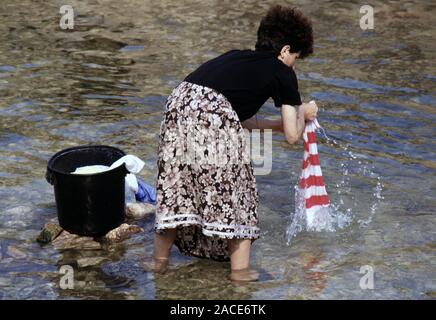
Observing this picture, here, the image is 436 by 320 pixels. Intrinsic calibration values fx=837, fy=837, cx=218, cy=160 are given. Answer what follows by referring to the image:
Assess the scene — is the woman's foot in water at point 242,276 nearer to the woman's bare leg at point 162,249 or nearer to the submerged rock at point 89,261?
the woman's bare leg at point 162,249

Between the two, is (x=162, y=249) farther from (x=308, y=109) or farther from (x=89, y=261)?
(x=308, y=109)

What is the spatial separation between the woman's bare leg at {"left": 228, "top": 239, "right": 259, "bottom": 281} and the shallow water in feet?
0.29

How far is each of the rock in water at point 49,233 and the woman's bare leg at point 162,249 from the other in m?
0.89

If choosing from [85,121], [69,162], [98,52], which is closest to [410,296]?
[69,162]

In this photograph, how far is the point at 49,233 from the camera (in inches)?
243

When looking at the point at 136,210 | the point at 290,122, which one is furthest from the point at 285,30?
the point at 136,210

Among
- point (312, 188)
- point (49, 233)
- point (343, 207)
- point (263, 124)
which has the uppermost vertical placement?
point (263, 124)

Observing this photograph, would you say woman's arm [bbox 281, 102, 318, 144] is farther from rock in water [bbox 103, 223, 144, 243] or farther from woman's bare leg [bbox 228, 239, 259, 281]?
rock in water [bbox 103, 223, 144, 243]

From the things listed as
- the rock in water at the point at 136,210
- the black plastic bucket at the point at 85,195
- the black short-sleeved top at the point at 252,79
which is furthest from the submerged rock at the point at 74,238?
the black short-sleeved top at the point at 252,79

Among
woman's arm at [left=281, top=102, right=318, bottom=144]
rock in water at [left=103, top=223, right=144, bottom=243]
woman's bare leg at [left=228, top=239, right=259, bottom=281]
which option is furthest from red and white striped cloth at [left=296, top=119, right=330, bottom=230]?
rock in water at [left=103, top=223, right=144, bottom=243]

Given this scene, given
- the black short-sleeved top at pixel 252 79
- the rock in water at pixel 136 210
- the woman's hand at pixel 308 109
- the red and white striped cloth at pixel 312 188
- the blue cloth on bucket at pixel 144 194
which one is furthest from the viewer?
the blue cloth on bucket at pixel 144 194

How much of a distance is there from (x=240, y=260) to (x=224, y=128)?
93cm

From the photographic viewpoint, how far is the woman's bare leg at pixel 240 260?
5.43 metres

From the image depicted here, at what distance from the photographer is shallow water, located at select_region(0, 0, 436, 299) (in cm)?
569
